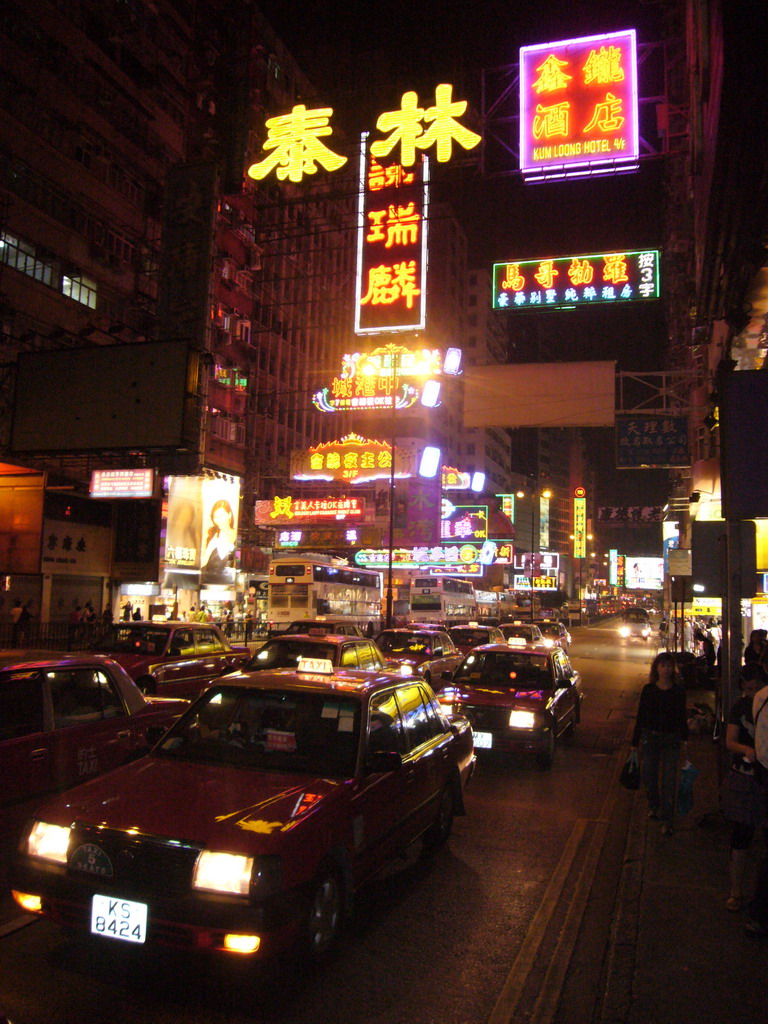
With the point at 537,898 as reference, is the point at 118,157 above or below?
above

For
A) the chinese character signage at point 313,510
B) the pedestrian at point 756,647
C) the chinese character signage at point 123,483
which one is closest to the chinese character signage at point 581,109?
the pedestrian at point 756,647

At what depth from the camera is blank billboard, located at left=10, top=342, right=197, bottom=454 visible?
19047mm

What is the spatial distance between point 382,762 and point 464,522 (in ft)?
151

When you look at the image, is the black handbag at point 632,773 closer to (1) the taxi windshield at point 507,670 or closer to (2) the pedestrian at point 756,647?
(2) the pedestrian at point 756,647

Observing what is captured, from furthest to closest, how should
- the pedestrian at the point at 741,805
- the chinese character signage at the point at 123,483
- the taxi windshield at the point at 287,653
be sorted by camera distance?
the chinese character signage at the point at 123,483 < the taxi windshield at the point at 287,653 < the pedestrian at the point at 741,805

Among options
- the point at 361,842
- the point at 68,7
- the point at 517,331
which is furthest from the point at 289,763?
the point at 517,331

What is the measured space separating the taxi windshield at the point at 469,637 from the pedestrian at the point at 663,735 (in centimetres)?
1362

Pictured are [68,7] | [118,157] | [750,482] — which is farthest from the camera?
[118,157]

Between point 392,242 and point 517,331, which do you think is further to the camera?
point 517,331

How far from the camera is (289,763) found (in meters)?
4.97

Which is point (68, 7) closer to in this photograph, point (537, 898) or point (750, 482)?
point (750, 482)

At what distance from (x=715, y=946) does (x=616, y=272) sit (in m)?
12.1

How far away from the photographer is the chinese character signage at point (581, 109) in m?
13.2

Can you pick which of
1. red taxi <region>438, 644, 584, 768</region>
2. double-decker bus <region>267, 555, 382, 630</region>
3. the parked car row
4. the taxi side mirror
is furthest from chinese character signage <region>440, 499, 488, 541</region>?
the taxi side mirror
